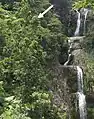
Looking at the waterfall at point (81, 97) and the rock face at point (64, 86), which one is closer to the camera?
the rock face at point (64, 86)

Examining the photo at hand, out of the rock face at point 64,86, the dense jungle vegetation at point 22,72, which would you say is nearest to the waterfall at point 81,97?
the rock face at point 64,86

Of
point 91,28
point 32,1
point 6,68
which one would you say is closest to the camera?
point 6,68

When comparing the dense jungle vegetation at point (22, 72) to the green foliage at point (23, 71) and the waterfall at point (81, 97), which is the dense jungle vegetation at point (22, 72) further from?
the waterfall at point (81, 97)

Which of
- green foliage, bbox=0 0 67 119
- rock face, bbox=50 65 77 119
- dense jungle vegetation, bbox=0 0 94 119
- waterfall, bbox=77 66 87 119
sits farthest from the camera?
waterfall, bbox=77 66 87 119

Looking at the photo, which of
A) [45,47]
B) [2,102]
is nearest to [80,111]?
[45,47]

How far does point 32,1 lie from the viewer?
16.3 metres

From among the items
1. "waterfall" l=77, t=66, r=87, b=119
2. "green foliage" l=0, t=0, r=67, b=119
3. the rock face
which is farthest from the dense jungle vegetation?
"waterfall" l=77, t=66, r=87, b=119

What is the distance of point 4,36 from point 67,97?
4.87 metres

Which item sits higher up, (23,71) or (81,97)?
(23,71)

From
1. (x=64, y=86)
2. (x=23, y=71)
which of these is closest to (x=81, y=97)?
(x=64, y=86)

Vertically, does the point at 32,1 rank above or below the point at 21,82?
above

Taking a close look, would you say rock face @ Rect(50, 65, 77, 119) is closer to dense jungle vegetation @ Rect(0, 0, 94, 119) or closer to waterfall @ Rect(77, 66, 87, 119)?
waterfall @ Rect(77, 66, 87, 119)

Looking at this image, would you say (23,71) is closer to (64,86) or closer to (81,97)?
(64,86)

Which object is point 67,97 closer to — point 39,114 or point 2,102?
point 39,114
